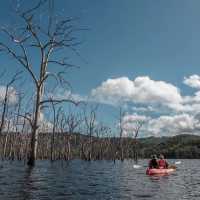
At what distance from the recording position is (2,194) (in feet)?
48.0

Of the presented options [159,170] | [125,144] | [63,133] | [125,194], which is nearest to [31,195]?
[125,194]

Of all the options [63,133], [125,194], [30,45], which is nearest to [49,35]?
[30,45]

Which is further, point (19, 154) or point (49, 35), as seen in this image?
point (19, 154)

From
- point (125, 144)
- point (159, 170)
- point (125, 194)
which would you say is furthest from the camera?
point (125, 144)

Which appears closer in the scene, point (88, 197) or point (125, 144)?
point (88, 197)

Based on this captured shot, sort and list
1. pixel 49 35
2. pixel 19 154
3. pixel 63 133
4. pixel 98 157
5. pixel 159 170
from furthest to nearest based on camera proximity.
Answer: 1. pixel 98 157
2. pixel 63 133
3. pixel 19 154
4. pixel 159 170
5. pixel 49 35

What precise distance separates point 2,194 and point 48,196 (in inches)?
74.4

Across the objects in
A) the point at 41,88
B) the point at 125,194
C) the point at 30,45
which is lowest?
the point at 125,194

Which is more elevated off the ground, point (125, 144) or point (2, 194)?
point (125, 144)

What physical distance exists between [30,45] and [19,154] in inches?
1667

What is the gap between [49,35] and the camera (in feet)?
84.7

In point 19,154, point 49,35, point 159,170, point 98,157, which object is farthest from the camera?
point 98,157

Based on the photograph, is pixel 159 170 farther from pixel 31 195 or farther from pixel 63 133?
pixel 63 133

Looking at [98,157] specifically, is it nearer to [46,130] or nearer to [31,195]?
[46,130]
